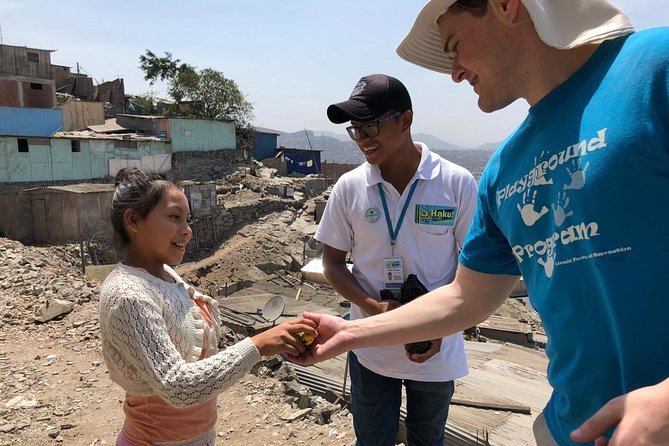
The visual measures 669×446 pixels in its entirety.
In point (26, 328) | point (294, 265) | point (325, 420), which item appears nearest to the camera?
point (325, 420)

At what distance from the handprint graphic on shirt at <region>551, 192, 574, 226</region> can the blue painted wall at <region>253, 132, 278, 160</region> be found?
41025mm

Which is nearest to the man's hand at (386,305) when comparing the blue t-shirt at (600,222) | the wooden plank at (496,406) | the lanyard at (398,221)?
the lanyard at (398,221)

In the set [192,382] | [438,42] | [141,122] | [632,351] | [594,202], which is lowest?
[192,382]

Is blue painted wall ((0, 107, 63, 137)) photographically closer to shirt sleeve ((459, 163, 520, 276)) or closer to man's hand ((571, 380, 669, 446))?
shirt sleeve ((459, 163, 520, 276))

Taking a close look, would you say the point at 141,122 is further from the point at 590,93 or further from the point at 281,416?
the point at 590,93

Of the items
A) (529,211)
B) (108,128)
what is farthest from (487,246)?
(108,128)

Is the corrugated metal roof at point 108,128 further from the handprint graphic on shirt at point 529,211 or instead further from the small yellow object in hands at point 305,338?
the handprint graphic on shirt at point 529,211

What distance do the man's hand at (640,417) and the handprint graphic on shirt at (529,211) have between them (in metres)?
0.49

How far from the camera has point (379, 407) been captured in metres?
2.72

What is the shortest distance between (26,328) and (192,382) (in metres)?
6.68

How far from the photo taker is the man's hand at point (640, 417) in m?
0.91

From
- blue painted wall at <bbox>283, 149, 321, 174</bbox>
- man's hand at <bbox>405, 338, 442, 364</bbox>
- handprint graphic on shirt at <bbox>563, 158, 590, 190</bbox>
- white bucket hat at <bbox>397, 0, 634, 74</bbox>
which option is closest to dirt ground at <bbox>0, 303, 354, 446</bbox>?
man's hand at <bbox>405, 338, 442, 364</bbox>

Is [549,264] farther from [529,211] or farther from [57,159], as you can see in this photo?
[57,159]

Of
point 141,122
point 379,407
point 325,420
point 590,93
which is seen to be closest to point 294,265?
point 141,122
